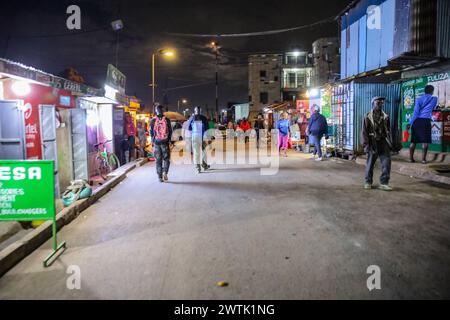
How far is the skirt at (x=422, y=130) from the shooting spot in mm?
10445

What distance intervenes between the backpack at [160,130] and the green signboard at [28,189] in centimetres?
558

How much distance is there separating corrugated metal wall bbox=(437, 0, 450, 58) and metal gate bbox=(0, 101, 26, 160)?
12006mm

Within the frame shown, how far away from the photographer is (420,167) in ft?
32.9

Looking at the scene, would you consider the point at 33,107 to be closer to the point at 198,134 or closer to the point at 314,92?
the point at 198,134

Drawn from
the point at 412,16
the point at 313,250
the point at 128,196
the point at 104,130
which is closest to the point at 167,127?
the point at 128,196

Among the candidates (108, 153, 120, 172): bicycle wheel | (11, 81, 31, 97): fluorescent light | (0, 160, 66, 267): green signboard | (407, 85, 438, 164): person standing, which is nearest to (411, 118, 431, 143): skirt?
(407, 85, 438, 164): person standing

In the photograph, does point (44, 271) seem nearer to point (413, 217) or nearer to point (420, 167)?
point (413, 217)

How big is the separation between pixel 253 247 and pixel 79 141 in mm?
7863

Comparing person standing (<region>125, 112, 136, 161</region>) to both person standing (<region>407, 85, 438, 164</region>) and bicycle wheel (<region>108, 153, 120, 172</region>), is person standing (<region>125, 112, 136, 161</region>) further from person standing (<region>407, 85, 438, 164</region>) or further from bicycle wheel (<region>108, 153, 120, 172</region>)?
person standing (<region>407, 85, 438, 164</region>)

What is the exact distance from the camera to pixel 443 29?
11.5 m

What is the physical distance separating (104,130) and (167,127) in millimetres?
5924

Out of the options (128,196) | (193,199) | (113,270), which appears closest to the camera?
(113,270)

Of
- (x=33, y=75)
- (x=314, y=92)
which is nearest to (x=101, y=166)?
(x=33, y=75)
